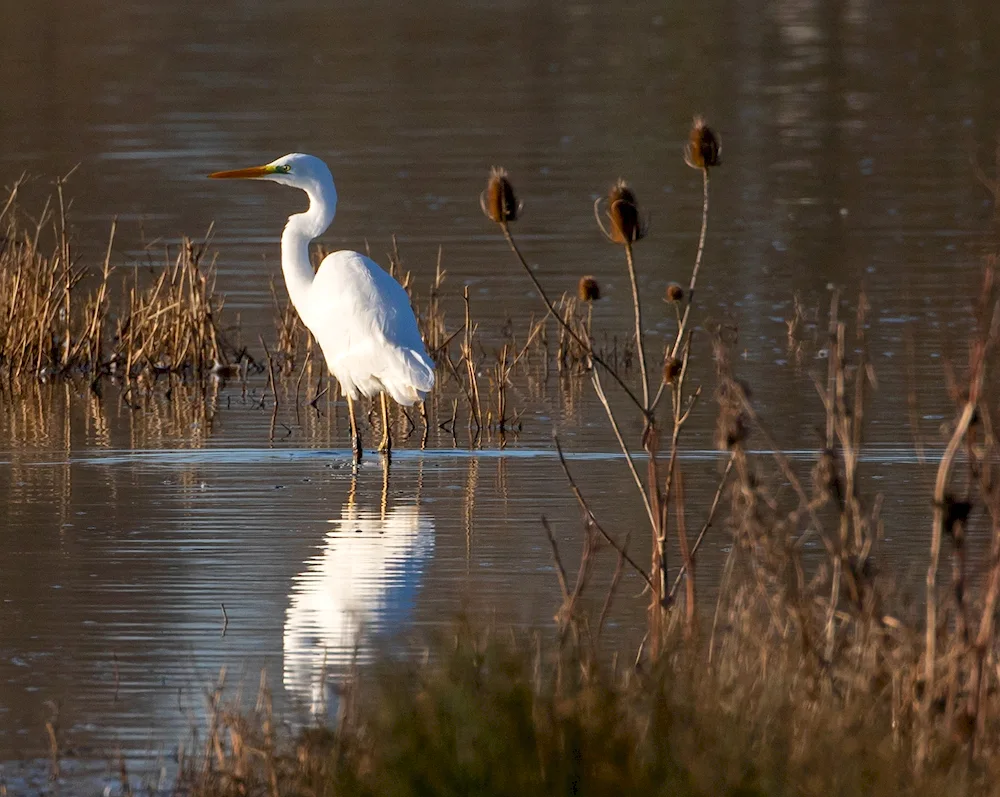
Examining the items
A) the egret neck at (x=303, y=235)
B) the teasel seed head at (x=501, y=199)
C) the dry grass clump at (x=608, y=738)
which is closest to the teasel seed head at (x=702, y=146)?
the teasel seed head at (x=501, y=199)

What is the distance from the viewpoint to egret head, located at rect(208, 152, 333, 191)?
11.6 m

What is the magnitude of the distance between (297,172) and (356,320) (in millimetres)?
1507

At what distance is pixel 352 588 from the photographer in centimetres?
727

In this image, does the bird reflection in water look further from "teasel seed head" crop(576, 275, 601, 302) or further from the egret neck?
the egret neck

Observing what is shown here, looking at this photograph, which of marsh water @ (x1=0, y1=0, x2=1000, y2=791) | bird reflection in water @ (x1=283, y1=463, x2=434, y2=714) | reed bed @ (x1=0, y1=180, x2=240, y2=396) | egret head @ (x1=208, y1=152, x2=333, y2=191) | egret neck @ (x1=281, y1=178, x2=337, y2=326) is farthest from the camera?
reed bed @ (x1=0, y1=180, x2=240, y2=396)

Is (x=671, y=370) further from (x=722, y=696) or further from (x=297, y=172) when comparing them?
(x=297, y=172)

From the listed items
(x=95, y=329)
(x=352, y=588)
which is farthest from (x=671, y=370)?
(x=95, y=329)

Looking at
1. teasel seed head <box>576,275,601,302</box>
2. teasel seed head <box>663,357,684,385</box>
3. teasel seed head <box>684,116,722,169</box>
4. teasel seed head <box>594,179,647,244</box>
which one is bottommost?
teasel seed head <box>663,357,684,385</box>

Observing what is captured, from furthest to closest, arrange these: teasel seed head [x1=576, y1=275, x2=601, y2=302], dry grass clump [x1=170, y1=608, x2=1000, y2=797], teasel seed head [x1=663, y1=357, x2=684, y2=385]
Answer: teasel seed head [x1=576, y1=275, x2=601, y2=302]
teasel seed head [x1=663, y1=357, x2=684, y2=385]
dry grass clump [x1=170, y1=608, x2=1000, y2=797]

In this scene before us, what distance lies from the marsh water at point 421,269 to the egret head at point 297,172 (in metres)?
1.34

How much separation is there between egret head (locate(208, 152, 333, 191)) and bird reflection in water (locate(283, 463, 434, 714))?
120 inches

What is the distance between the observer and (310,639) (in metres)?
6.55

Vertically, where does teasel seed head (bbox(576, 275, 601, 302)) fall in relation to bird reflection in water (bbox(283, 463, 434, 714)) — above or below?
above

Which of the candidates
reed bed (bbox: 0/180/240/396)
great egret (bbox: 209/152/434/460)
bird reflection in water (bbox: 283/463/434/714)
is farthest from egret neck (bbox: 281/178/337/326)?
bird reflection in water (bbox: 283/463/434/714)
